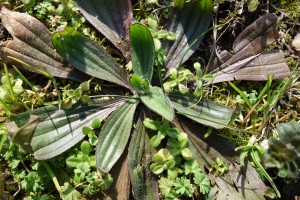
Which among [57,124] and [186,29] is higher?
[186,29]

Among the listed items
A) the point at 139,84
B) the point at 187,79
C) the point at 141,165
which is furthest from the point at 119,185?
the point at 187,79

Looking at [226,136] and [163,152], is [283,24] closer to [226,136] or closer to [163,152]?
[226,136]

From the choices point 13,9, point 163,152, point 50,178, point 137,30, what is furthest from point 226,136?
point 13,9

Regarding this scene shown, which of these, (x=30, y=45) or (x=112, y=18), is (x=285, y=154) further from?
(x=30, y=45)

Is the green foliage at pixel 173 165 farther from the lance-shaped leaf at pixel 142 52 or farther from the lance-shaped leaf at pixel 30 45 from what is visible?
the lance-shaped leaf at pixel 30 45

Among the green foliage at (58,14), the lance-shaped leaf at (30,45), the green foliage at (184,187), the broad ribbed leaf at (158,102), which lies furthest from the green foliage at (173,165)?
the green foliage at (58,14)

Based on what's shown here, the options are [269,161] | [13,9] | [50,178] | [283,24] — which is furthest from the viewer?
[283,24]
